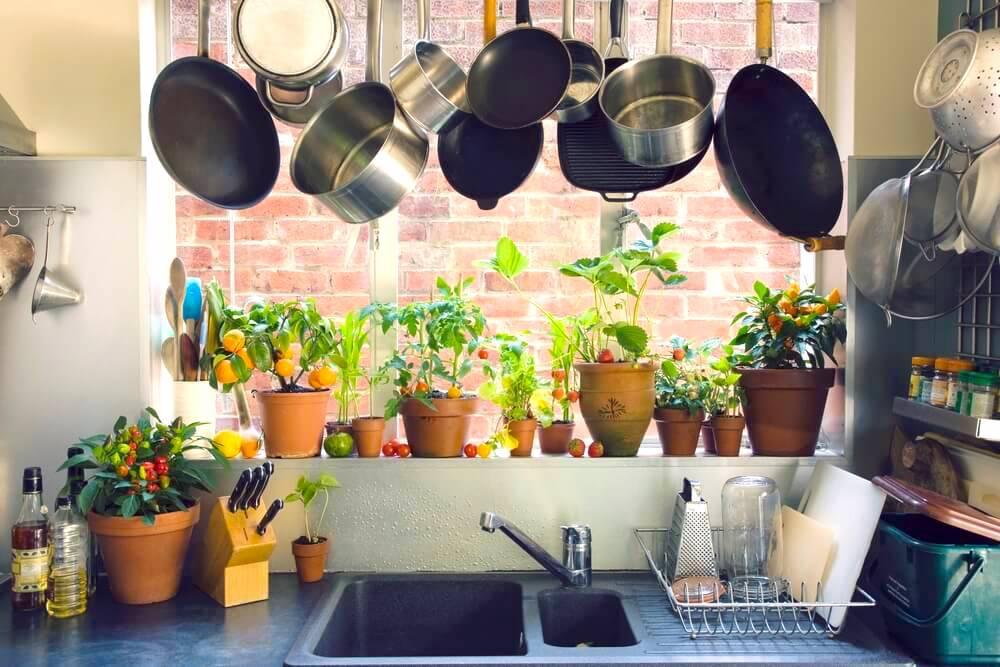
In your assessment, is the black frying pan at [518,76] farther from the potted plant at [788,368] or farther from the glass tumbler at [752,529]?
the glass tumbler at [752,529]

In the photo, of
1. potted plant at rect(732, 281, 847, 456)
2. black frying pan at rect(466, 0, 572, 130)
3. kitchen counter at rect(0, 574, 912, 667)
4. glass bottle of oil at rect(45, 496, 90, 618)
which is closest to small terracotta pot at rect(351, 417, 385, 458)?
kitchen counter at rect(0, 574, 912, 667)

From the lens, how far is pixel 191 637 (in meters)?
1.70

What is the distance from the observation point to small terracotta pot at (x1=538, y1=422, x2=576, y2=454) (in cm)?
214

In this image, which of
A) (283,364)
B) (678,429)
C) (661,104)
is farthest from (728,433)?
(283,364)

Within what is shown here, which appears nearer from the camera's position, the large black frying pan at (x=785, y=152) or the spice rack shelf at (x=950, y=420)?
the spice rack shelf at (x=950, y=420)

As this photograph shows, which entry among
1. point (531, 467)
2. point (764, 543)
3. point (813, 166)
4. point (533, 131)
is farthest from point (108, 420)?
point (813, 166)

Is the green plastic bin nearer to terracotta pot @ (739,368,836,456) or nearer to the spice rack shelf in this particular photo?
the spice rack shelf

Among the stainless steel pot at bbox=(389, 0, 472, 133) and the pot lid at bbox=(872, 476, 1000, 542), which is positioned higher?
the stainless steel pot at bbox=(389, 0, 472, 133)

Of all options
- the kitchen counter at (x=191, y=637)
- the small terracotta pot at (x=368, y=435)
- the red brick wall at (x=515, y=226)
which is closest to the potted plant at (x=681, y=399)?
the red brick wall at (x=515, y=226)

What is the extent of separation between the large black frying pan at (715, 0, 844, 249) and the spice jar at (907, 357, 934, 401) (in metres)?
0.31

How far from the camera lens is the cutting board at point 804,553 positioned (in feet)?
5.95

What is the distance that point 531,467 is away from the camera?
81.7 inches

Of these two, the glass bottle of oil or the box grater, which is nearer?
the glass bottle of oil

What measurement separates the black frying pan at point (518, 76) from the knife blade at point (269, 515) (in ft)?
2.68
